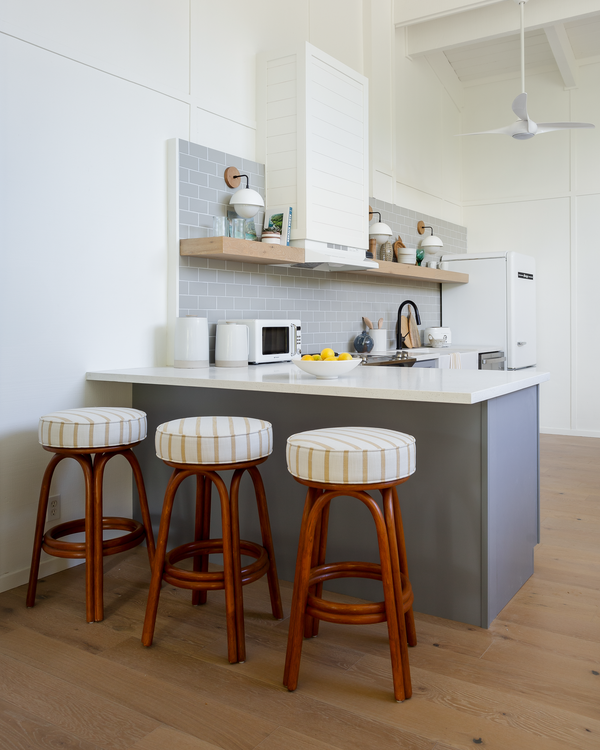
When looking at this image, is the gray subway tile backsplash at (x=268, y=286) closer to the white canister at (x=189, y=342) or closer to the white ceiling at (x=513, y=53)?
the white canister at (x=189, y=342)

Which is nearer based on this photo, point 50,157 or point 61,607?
point 61,607

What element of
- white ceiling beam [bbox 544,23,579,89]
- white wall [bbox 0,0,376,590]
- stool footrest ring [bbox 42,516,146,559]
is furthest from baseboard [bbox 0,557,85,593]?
white ceiling beam [bbox 544,23,579,89]

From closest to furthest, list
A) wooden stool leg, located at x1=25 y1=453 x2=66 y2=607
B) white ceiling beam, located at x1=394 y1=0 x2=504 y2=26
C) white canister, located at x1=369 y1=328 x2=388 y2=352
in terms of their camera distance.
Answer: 1. wooden stool leg, located at x1=25 y1=453 x2=66 y2=607
2. white ceiling beam, located at x1=394 y1=0 x2=504 y2=26
3. white canister, located at x1=369 y1=328 x2=388 y2=352

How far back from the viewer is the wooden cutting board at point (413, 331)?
17.7 feet

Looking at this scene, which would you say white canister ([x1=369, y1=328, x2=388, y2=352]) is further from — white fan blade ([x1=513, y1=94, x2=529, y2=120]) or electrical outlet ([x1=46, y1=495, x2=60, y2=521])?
electrical outlet ([x1=46, y1=495, x2=60, y2=521])

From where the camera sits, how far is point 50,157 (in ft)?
8.48

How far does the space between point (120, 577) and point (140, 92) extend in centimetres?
216

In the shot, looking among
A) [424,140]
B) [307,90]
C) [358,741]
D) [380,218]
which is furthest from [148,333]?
[424,140]

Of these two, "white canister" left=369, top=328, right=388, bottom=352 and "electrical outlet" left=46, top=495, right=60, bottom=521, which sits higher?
"white canister" left=369, top=328, right=388, bottom=352

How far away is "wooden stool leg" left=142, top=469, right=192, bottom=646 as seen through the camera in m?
1.99

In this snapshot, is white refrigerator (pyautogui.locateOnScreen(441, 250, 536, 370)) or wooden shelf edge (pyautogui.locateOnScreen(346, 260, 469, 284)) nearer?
wooden shelf edge (pyautogui.locateOnScreen(346, 260, 469, 284))

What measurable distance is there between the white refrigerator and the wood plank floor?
3.51 meters

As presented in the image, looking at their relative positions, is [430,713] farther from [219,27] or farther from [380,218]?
[380,218]

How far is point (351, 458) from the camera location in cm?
168
